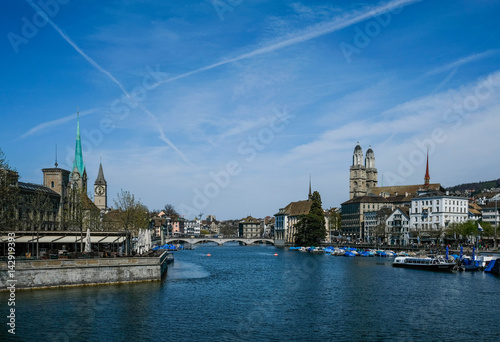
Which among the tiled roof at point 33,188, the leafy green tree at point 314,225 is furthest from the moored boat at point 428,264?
the leafy green tree at point 314,225

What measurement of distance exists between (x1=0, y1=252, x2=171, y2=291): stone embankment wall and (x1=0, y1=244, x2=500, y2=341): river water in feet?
5.36

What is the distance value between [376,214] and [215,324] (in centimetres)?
16161

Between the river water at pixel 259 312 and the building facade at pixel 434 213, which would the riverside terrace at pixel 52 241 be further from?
the building facade at pixel 434 213

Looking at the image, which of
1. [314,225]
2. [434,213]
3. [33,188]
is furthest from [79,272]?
[434,213]

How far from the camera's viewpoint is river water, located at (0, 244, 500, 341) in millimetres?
34000

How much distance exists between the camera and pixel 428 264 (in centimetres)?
8625

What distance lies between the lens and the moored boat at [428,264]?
83562mm

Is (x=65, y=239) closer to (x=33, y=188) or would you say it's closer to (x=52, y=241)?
(x=52, y=241)

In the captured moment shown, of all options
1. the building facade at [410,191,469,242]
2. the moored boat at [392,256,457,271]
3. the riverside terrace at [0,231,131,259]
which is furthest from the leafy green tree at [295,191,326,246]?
the riverside terrace at [0,231,131,259]

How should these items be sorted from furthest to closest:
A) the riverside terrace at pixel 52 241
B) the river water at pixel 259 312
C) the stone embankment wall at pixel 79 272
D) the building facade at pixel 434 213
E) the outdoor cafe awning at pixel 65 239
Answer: the building facade at pixel 434 213 → the outdoor cafe awning at pixel 65 239 → the riverside terrace at pixel 52 241 → the stone embankment wall at pixel 79 272 → the river water at pixel 259 312

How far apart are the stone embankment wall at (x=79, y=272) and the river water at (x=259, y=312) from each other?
163 cm

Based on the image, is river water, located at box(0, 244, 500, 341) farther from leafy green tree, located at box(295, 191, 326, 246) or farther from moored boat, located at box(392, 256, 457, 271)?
leafy green tree, located at box(295, 191, 326, 246)

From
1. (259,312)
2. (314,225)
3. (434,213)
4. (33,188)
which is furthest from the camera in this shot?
(314,225)

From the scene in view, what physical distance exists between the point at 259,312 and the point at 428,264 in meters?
53.2
